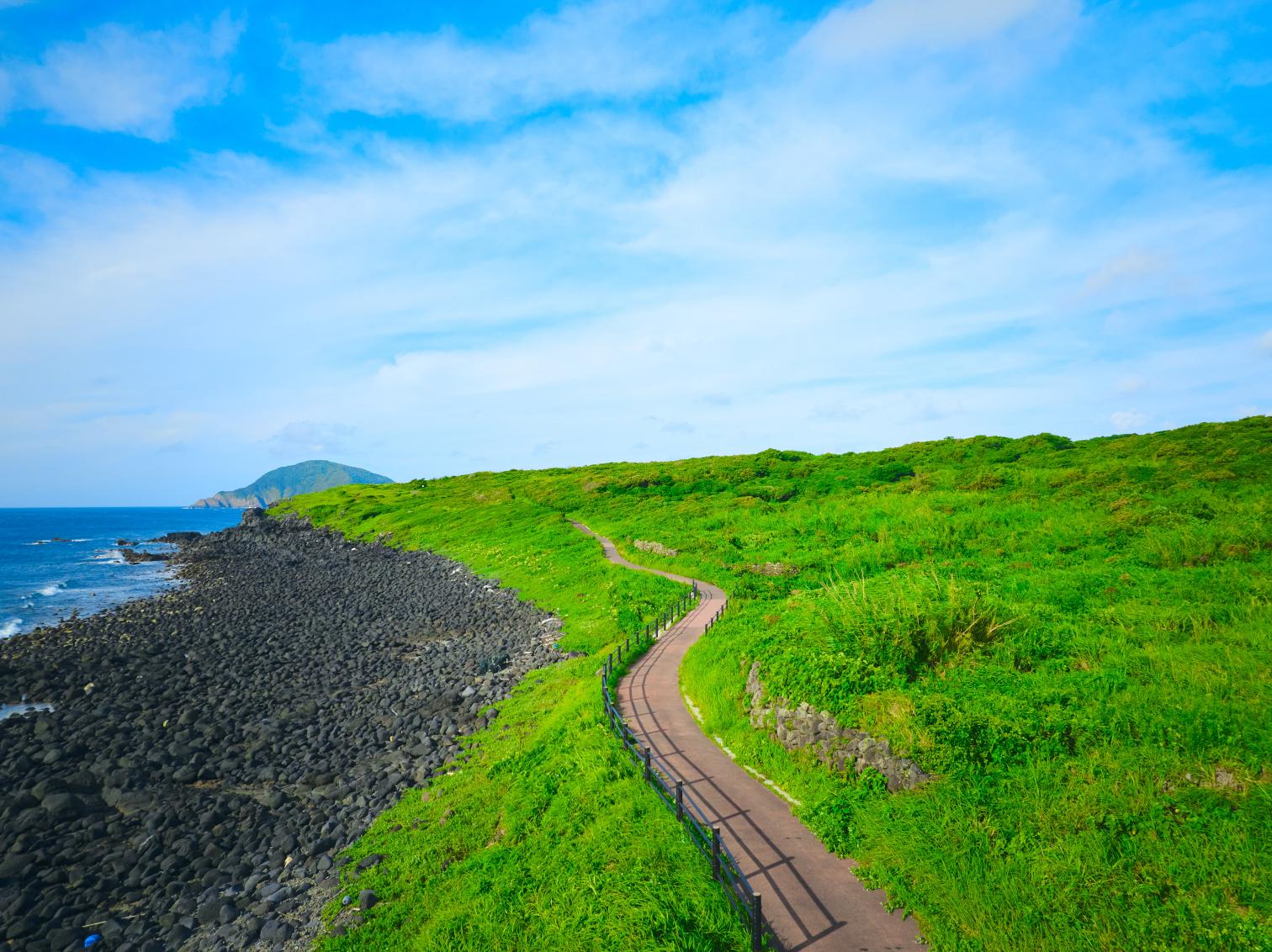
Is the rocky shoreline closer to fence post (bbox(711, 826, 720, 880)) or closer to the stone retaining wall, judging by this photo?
fence post (bbox(711, 826, 720, 880))

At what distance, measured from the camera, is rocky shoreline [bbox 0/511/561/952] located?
45.9 feet

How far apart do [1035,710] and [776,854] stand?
637 cm

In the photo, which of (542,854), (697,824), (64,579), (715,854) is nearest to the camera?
(715,854)

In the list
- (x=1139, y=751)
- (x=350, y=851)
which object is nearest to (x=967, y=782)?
(x=1139, y=751)

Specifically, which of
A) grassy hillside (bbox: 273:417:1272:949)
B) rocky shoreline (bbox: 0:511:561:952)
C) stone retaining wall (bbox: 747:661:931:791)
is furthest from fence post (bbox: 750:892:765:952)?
rocky shoreline (bbox: 0:511:561:952)

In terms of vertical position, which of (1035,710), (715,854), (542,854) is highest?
(1035,710)

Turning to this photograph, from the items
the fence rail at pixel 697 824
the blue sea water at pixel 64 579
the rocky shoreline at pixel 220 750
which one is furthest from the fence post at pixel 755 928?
the blue sea water at pixel 64 579

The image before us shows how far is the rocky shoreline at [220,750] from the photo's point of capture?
13992 millimetres

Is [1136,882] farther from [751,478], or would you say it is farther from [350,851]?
[751,478]

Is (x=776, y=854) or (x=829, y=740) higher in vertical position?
(x=829, y=740)

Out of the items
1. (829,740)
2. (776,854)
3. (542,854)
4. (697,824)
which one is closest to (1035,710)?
(829,740)

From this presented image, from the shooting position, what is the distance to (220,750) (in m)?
21.8

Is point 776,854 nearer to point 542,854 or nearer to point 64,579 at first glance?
point 542,854

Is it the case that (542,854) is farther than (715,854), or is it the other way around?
(542,854)
